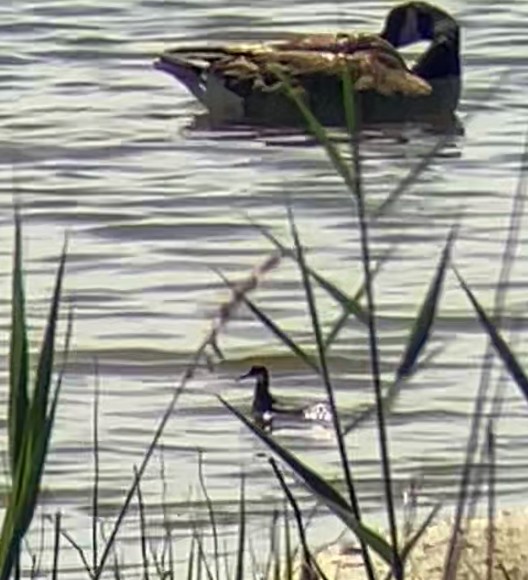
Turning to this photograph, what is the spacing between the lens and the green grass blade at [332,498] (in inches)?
122

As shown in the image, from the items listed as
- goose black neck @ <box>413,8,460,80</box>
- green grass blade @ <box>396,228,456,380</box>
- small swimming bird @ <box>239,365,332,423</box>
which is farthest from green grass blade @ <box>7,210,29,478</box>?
goose black neck @ <box>413,8,460,80</box>

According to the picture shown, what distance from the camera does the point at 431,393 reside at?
7.00m

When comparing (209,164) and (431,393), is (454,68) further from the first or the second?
(431,393)

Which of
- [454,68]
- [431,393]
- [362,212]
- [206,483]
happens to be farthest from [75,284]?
[362,212]

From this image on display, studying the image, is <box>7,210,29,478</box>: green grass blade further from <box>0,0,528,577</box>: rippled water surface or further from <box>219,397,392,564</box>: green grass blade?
<box>0,0,528,577</box>: rippled water surface

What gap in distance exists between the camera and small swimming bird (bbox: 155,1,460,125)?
38.4 feet

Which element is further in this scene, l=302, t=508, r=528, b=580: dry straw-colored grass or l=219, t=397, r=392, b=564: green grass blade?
l=302, t=508, r=528, b=580: dry straw-colored grass

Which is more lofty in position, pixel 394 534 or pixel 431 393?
pixel 394 534

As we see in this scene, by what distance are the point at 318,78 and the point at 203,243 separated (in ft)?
10.2

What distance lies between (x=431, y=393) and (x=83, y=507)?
1.32 m

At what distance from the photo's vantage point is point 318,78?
11.9 m

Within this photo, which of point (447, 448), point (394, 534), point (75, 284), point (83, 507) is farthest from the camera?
point (75, 284)

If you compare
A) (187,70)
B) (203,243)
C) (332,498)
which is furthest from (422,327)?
(187,70)

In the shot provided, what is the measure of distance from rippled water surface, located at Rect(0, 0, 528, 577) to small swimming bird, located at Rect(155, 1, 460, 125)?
0.16 metres
